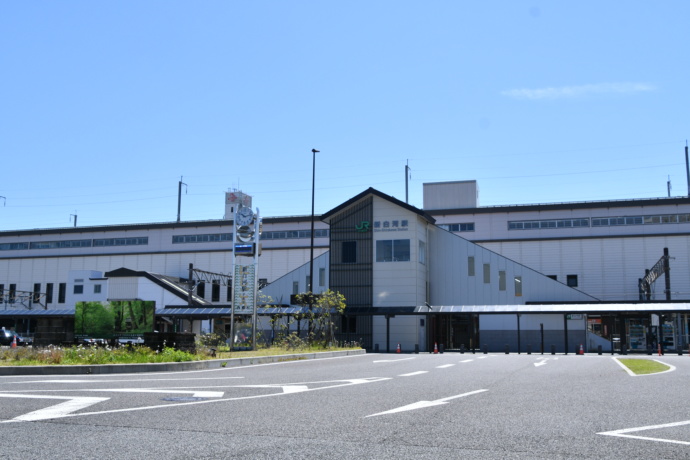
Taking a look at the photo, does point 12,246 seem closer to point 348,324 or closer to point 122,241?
point 122,241

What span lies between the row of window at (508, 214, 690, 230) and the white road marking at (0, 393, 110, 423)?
5301 cm

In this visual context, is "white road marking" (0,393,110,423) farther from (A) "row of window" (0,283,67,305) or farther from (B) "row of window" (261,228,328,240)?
(A) "row of window" (0,283,67,305)

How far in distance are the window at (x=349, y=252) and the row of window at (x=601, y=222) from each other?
63.4ft

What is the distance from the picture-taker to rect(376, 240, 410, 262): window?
4528 cm

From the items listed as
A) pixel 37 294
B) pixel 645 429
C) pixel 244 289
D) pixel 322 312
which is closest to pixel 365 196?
pixel 322 312

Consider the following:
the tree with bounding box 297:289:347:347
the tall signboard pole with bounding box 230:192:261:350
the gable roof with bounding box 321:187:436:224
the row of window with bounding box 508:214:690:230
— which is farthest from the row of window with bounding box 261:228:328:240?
the tall signboard pole with bounding box 230:192:261:350

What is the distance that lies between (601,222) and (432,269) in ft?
59.8

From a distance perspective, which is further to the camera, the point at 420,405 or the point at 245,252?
the point at 245,252

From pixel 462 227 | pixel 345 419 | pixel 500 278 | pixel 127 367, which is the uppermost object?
pixel 462 227

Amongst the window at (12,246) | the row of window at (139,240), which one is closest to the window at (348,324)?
the row of window at (139,240)

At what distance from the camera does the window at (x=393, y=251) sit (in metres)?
45.3

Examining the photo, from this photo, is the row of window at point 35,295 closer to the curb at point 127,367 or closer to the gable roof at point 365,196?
the gable roof at point 365,196

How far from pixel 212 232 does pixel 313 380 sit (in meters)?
56.4

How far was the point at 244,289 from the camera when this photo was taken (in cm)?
3316
